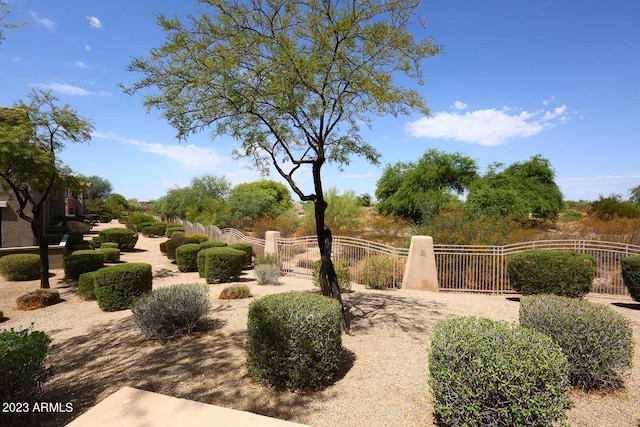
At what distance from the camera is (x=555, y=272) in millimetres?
7691

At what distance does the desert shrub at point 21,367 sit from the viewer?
301 cm

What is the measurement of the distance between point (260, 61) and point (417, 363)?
18.2ft

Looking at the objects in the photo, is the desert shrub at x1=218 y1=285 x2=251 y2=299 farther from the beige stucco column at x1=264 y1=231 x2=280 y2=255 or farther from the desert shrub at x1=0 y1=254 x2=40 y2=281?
the desert shrub at x1=0 y1=254 x2=40 y2=281

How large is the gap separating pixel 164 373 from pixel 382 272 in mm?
6933

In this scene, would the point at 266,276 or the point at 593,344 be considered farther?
the point at 266,276

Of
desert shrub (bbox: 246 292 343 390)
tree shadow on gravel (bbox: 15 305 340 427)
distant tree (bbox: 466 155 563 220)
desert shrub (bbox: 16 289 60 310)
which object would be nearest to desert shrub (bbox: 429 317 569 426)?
desert shrub (bbox: 246 292 343 390)

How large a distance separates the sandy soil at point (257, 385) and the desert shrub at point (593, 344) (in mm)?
198

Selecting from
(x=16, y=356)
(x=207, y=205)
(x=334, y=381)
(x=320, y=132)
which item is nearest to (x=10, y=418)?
(x=16, y=356)

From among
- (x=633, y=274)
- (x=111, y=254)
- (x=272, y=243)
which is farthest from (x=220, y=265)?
(x=633, y=274)

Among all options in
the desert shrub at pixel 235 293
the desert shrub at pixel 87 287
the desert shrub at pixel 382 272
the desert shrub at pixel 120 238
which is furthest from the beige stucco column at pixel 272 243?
the desert shrub at pixel 120 238

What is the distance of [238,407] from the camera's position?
3391 millimetres

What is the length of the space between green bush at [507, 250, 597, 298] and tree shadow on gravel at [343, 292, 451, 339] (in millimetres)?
2350

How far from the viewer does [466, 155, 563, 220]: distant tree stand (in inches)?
777

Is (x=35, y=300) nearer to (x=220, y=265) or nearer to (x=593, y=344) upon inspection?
(x=220, y=265)
